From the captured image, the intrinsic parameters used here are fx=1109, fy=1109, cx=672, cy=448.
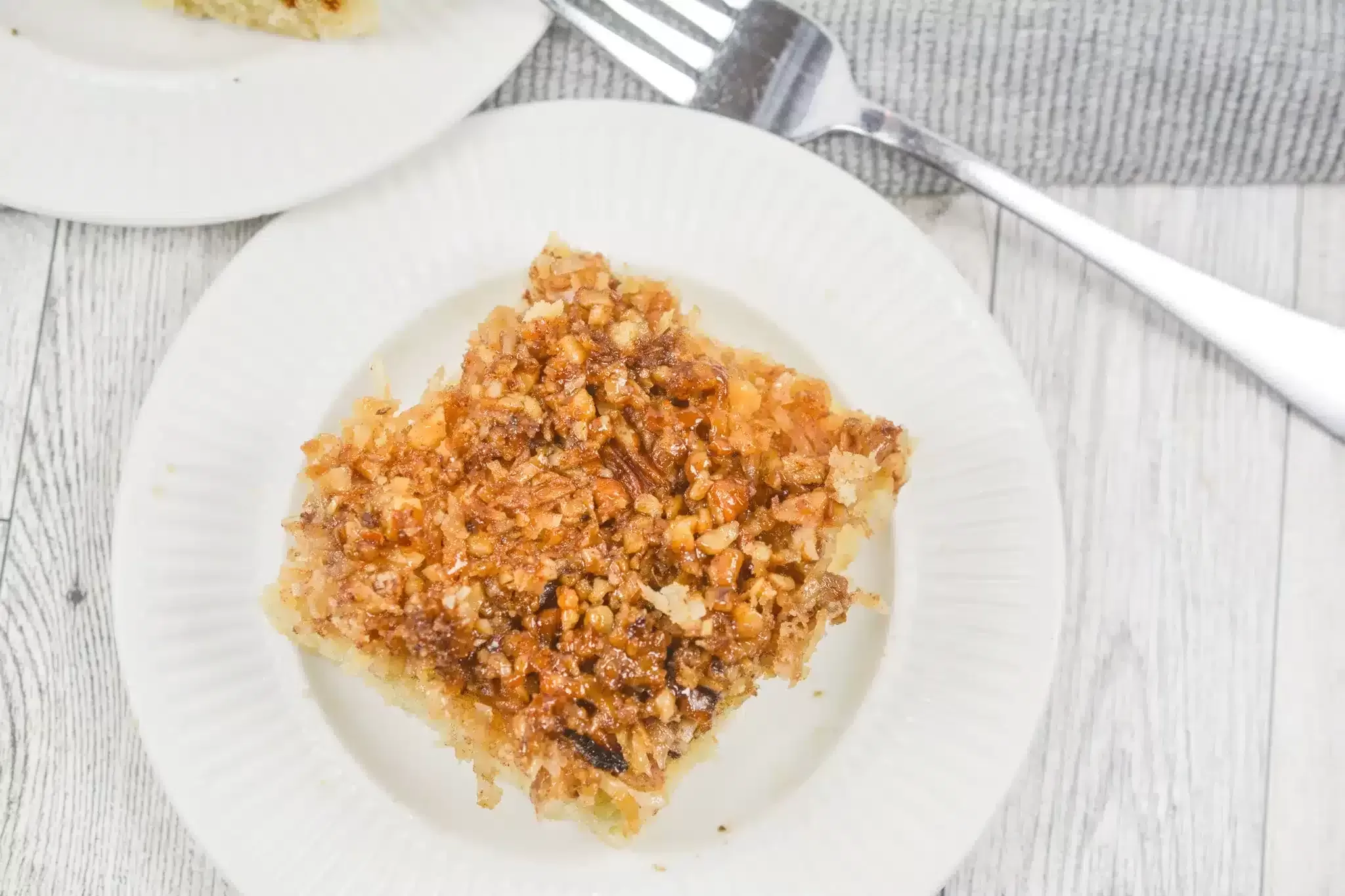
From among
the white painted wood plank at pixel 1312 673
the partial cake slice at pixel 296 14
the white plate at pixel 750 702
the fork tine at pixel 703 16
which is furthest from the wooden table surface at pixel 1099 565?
the fork tine at pixel 703 16

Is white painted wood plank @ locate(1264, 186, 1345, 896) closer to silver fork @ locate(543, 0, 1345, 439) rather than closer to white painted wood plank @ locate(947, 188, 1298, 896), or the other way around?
white painted wood plank @ locate(947, 188, 1298, 896)

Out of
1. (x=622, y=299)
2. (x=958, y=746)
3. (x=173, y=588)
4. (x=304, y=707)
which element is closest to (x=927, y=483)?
(x=958, y=746)

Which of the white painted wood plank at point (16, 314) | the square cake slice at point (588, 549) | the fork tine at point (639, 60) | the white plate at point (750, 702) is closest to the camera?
the square cake slice at point (588, 549)

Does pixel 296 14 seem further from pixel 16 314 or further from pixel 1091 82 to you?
pixel 1091 82

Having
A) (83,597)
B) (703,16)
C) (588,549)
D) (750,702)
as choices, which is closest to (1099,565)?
(750,702)

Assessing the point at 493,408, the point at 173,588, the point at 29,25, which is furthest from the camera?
the point at 29,25

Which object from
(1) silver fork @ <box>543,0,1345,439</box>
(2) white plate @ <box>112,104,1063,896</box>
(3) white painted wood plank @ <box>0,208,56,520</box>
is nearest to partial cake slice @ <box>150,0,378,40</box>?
(2) white plate @ <box>112,104,1063,896</box>

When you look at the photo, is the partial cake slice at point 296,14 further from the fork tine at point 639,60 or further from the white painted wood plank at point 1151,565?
the white painted wood plank at point 1151,565

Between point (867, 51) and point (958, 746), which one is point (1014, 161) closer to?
point (867, 51)
